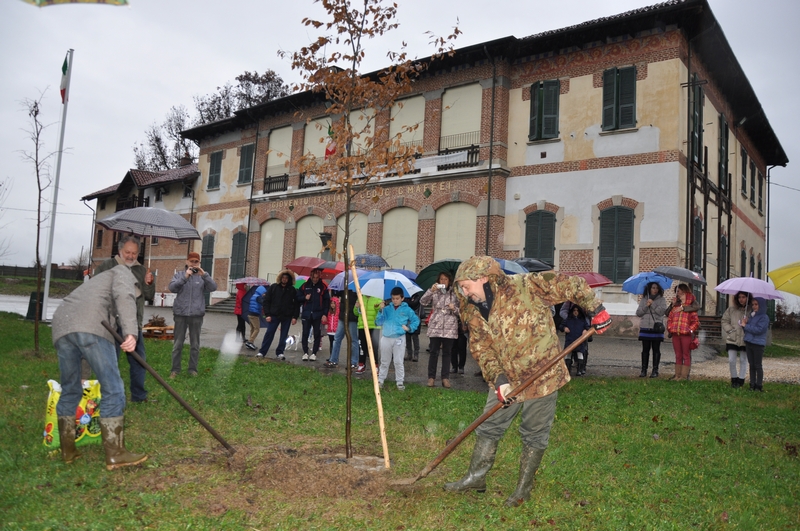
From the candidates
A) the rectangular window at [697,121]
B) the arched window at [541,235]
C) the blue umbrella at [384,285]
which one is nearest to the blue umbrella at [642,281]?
the blue umbrella at [384,285]

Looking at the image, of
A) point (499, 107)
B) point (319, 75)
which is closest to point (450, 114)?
point (499, 107)

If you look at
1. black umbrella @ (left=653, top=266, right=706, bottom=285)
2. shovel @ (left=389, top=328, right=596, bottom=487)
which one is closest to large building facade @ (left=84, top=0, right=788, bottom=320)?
black umbrella @ (left=653, top=266, right=706, bottom=285)

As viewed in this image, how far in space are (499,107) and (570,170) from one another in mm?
3438

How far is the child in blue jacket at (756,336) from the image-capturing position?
9797 mm

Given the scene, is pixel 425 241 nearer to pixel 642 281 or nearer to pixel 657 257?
pixel 657 257

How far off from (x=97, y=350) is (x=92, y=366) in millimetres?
155

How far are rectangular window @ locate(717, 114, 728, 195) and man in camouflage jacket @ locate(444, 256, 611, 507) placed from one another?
21.2 meters

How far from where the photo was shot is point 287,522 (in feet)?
14.0

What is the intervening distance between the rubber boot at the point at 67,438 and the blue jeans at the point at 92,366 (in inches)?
2.4

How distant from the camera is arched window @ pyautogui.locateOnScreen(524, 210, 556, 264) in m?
20.1

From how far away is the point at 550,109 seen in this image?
20406 millimetres

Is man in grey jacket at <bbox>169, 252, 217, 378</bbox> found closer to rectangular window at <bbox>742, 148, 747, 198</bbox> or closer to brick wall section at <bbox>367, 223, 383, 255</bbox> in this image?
brick wall section at <bbox>367, 223, 383, 255</bbox>

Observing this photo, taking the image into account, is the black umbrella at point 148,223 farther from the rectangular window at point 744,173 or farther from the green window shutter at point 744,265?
the rectangular window at point 744,173

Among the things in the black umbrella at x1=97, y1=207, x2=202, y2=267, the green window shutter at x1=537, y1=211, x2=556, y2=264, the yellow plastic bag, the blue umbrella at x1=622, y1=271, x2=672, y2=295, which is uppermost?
the green window shutter at x1=537, y1=211, x2=556, y2=264
